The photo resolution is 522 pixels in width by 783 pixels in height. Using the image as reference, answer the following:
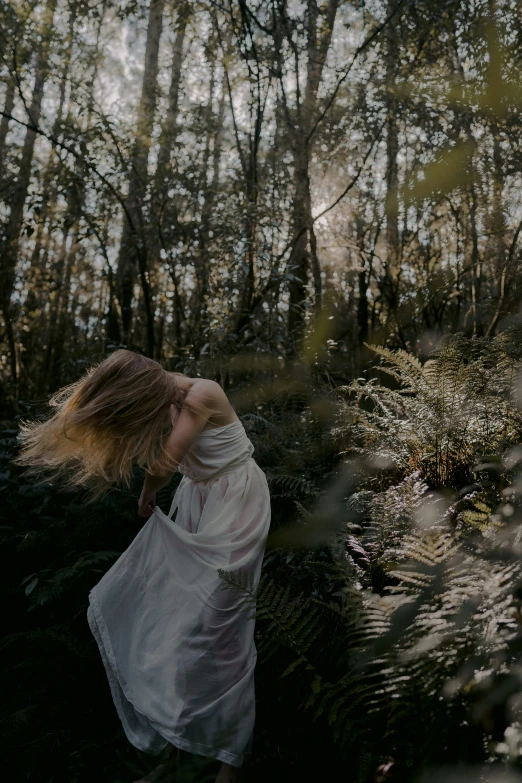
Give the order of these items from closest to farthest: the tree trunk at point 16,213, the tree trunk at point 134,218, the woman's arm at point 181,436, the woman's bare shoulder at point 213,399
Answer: the woman's arm at point 181,436 → the woman's bare shoulder at point 213,399 → the tree trunk at point 134,218 → the tree trunk at point 16,213

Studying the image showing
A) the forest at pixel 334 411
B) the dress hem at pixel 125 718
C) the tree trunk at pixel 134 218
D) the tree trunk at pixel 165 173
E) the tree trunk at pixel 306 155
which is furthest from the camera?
the tree trunk at pixel 134 218

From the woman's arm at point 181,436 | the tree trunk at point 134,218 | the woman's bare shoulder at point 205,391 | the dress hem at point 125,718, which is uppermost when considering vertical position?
the tree trunk at point 134,218

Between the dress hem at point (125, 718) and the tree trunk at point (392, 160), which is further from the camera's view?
the tree trunk at point (392, 160)

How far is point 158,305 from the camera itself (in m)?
13.6

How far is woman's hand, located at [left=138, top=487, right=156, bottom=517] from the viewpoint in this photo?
3143 mm

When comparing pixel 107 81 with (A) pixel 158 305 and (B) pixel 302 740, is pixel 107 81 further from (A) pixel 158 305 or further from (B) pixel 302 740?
(B) pixel 302 740

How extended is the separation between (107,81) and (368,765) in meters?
22.8

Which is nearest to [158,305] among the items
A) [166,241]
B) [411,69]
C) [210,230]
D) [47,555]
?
[166,241]

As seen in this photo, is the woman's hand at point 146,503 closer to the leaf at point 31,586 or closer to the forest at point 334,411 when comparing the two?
the forest at point 334,411

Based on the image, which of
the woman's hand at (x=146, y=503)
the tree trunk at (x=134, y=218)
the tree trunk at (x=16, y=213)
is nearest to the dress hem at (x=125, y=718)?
the woman's hand at (x=146, y=503)

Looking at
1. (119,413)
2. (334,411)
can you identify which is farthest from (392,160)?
(119,413)

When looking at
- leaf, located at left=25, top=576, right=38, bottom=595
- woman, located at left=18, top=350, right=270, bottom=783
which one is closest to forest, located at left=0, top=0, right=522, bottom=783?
leaf, located at left=25, top=576, right=38, bottom=595

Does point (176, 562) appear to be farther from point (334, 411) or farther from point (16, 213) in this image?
point (16, 213)

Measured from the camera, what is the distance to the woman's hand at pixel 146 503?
3.14m
